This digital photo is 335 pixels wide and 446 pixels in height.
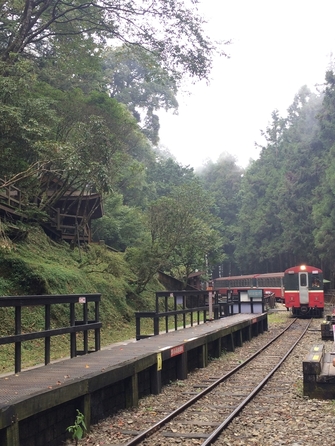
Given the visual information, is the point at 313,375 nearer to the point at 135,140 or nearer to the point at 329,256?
the point at 135,140

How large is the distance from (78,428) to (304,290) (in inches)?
886

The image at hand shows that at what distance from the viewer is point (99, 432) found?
673 cm

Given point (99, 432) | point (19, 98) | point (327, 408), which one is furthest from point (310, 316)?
point (99, 432)

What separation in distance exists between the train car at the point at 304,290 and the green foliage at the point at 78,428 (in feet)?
72.5

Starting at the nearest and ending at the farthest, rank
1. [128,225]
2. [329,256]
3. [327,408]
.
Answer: [327,408]
[128,225]
[329,256]

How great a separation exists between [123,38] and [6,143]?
7277mm

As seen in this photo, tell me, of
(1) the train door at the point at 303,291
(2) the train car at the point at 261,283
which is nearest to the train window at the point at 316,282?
(1) the train door at the point at 303,291

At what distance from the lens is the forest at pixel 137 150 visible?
16109mm

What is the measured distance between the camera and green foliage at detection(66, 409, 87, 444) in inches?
239

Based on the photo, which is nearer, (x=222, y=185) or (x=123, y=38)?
(x=123, y=38)

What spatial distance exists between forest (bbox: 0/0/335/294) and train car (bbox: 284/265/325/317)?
196 inches

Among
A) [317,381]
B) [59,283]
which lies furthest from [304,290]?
[317,381]

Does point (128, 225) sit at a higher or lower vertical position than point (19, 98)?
lower

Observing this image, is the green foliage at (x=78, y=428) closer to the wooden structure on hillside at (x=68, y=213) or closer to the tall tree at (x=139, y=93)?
the wooden structure on hillside at (x=68, y=213)
